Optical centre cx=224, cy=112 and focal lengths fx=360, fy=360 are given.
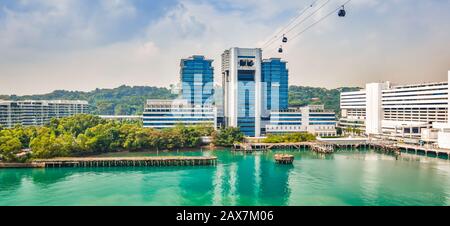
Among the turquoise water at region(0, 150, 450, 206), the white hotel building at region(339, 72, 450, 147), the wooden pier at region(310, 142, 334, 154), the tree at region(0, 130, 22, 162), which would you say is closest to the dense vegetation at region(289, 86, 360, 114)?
the white hotel building at region(339, 72, 450, 147)

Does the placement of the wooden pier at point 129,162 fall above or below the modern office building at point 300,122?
below

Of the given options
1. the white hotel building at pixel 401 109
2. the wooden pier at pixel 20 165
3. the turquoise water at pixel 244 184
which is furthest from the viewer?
the white hotel building at pixel 401 109

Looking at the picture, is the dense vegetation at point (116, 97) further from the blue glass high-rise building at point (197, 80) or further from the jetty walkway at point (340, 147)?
the jetty walkway at point (340, 147)

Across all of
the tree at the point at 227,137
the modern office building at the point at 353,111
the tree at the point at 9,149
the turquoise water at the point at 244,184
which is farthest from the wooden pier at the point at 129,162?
the modern office building at the point at 353,111

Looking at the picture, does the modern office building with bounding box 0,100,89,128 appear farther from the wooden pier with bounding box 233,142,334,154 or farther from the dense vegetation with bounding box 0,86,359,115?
the wooden pier with bounding box 233,142,334,154

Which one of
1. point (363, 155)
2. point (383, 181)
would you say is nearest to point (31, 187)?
point (383, 181)
